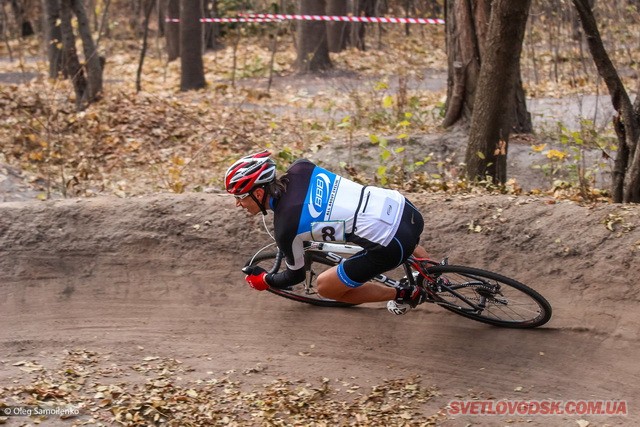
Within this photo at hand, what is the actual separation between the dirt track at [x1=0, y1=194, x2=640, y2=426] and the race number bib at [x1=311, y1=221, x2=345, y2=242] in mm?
1258

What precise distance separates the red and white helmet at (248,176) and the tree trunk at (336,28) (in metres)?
18.1

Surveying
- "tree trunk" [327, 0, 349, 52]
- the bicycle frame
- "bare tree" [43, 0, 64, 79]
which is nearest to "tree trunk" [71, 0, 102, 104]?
"bare tree" [43, 0, 64, 79]

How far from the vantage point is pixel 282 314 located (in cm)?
734

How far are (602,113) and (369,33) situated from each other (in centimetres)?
1467

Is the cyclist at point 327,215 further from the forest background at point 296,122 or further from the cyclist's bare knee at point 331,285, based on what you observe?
the forest background at point 296,122

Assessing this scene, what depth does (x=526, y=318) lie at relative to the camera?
6.62 m

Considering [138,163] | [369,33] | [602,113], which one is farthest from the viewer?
[369,33]

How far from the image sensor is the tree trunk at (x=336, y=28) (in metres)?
23.3

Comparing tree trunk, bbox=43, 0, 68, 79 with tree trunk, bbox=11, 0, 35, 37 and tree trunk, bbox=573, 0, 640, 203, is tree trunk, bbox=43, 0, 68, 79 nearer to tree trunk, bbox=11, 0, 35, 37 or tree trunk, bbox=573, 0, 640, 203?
tree trunk, bbox=11, 0, 35, 37

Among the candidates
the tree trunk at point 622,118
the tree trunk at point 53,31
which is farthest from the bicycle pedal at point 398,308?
the tree trunk at point 53,31

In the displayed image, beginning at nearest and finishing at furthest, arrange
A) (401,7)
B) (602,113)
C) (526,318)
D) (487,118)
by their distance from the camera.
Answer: (526,318), (487,118), (602,113), (401,7)

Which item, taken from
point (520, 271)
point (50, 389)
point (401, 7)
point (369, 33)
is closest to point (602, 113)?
point (520, 271)

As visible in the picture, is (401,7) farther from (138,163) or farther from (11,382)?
(11,382)

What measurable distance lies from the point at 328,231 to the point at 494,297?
1676mm
